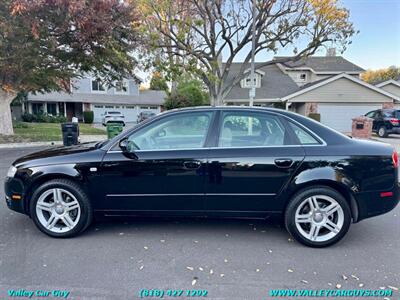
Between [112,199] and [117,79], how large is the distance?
13.0m

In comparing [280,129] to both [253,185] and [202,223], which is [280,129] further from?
[202,223]

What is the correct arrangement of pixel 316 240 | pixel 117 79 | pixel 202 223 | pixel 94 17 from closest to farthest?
pixel 316 240 < pixel 202 223 < pixel 94 17 < pixel 117 79

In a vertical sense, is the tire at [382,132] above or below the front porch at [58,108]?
below

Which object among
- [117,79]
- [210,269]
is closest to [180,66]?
[117,79]

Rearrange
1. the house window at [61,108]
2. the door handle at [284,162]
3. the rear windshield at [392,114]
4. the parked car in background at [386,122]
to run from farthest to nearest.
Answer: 1. the house window at [61,108]
2. the rear windshield at [392,114]
3. the parked car in background at [386,122]
4. the door handle at [284,162]

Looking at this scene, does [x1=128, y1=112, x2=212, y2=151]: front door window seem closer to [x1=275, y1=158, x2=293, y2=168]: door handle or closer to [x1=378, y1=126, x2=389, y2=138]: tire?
[x1=275, y1=158, x2=293, y2=168]: door handle

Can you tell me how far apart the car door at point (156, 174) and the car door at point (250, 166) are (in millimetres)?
171

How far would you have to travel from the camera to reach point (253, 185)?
3.16 metres

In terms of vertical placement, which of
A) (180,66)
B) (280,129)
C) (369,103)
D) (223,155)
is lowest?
(223,155)

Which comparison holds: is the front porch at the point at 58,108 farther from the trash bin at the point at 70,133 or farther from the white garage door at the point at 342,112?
the white garage door at the point at 342,112

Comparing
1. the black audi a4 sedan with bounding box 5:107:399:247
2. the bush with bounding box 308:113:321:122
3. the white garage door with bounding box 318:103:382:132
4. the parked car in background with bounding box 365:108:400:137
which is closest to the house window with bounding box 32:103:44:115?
the bush with bounding box 308:113:321:122

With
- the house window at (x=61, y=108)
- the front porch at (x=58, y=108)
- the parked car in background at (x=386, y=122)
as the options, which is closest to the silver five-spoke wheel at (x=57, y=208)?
the parked car in background at (x=386, y=122)

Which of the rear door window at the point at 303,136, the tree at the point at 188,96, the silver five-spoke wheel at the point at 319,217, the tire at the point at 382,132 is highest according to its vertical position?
the tree at the point at 188,96

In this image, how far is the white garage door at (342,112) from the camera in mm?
19328
